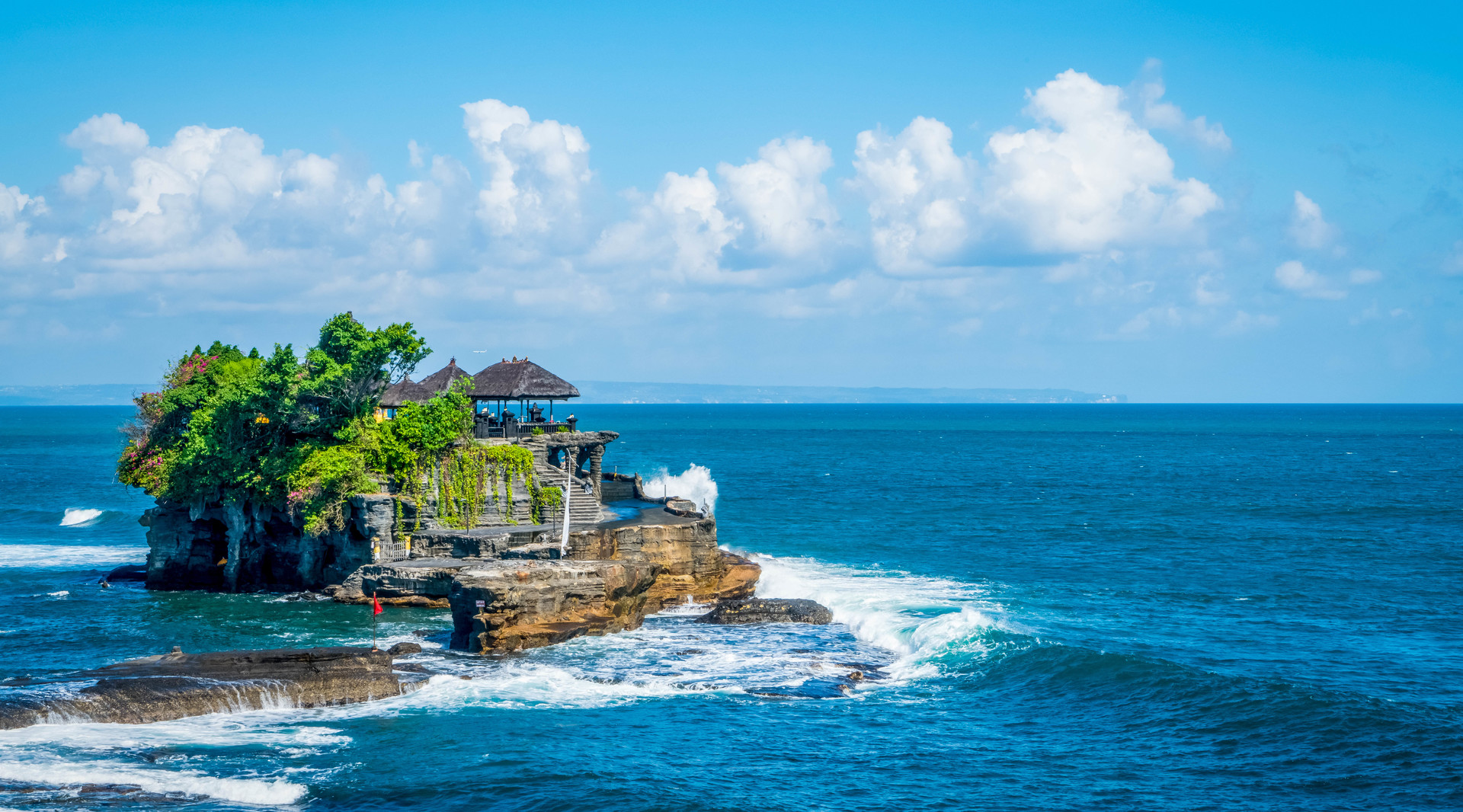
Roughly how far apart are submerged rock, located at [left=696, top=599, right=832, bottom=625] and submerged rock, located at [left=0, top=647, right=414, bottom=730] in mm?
11967

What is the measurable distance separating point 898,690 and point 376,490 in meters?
21.6

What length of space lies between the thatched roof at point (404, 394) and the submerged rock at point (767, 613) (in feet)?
55.6

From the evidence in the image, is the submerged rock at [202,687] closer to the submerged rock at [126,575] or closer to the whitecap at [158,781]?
the whitecap at [158,781]

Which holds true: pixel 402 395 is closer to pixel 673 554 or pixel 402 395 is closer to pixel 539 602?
pixel 673 554

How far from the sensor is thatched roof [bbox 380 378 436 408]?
47.1 meters

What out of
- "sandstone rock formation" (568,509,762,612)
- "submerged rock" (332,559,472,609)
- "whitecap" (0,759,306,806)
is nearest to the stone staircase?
"sandstone rock formation" (568,509,762,612)

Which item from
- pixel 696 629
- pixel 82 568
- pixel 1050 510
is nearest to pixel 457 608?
pixel 696 629

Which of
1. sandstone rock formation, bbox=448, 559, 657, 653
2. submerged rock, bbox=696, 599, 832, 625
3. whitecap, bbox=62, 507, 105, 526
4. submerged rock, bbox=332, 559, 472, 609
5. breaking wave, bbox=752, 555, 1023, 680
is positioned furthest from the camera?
whitecap, bbox=62, 507, 105, 526

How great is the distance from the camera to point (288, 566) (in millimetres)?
44656

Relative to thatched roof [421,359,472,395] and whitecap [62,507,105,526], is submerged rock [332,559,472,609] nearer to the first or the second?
thatched roof [421,359,472,395]

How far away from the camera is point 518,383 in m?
46.8

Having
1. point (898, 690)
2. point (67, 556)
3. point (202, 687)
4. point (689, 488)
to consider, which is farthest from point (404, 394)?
point (689, 488)

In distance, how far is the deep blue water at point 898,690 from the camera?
22.7 m

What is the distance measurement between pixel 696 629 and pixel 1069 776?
51.6ft
